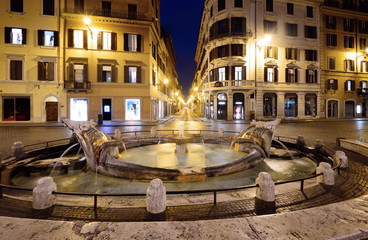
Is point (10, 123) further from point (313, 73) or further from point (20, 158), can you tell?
point (313, 73)

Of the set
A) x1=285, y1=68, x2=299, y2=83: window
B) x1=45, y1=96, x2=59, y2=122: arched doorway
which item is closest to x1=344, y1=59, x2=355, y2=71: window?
x1=285, y1=68, x2=299, y2=83: window

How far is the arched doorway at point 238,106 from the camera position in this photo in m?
30.1

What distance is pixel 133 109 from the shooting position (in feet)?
85.8

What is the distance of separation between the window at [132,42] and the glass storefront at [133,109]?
6796 mm

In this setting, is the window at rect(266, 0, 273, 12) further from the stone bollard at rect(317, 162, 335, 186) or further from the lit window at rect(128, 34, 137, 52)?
the stone bollard at rect(317, 162, 335, 186)

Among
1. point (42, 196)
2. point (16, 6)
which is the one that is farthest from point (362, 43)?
point (16, 6)

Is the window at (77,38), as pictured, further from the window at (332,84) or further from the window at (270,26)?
the window at (332,84)

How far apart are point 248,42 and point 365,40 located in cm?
2478

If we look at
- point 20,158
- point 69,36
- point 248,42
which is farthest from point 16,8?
point 248,42

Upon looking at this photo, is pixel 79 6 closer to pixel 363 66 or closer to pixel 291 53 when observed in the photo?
pixel 291 53

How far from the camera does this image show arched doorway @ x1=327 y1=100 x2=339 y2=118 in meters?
34.4

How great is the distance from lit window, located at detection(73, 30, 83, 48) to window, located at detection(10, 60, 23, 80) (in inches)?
265

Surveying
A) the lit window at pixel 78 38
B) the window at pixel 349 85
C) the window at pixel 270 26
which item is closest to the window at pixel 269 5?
the window at pixel 270 26

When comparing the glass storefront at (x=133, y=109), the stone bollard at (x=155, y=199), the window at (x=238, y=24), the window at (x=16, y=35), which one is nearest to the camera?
the stone bollard at (x=155, y=199)
